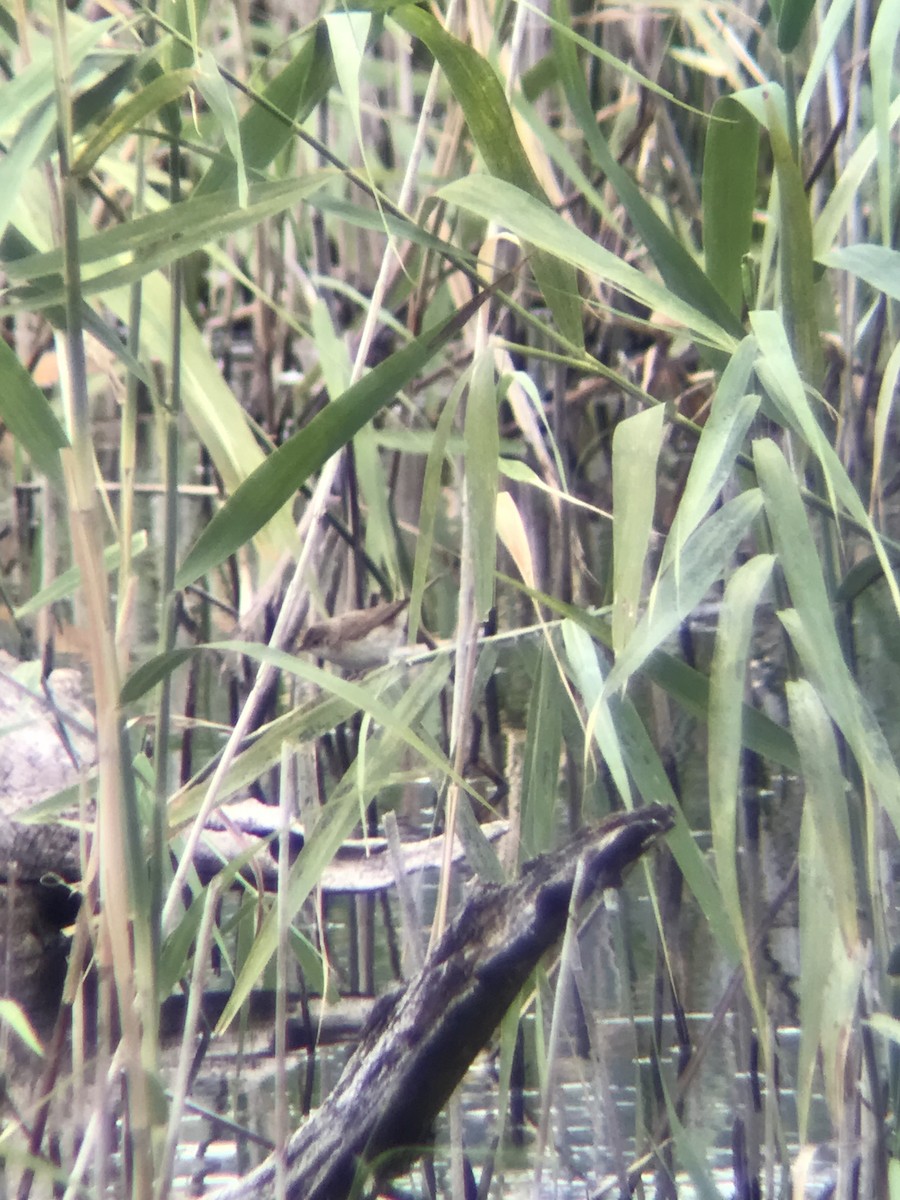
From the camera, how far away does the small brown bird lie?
1101 mm

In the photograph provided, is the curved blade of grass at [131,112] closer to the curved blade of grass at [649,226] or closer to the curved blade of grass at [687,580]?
the curved blade of grass at [649,226]

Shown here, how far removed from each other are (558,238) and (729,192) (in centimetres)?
14

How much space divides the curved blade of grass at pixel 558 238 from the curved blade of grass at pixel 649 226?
40 millimetres

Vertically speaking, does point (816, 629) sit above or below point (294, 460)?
below

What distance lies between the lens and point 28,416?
2.59ft

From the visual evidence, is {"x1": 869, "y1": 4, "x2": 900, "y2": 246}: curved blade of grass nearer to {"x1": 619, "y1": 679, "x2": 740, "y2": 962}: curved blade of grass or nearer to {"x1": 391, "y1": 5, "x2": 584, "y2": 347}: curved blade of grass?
{"x1": 391, "y1": 5, "x2": 584, "y2": 347}: curved blade of grass

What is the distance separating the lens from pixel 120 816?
73 centimetres

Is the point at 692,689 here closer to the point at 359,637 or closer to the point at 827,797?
the point at 827,797

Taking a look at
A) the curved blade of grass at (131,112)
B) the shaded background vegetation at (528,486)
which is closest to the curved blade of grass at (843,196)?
the shaded background vegetation at (528,486)

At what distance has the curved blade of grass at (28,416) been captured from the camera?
79 centimetres

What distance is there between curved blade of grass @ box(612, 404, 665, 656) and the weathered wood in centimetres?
13

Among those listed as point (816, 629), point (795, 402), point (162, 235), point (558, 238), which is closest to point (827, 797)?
point (816, 629)

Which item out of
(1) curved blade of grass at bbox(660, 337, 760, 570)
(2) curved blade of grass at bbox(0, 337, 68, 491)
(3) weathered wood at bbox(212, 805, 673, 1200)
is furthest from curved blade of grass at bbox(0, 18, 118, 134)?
(3) weathered wood at bbox(212, 805, 673, 1200)

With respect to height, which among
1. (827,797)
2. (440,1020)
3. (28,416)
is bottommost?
(440,1020)
